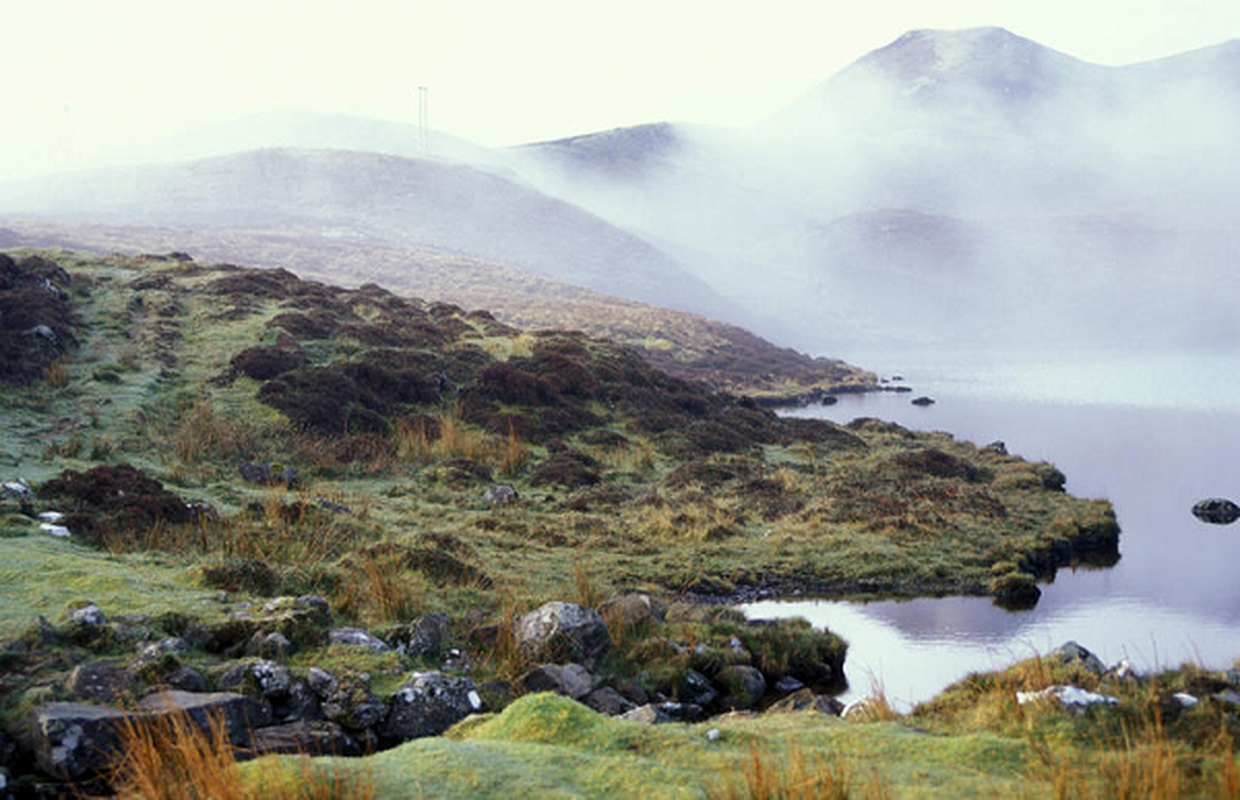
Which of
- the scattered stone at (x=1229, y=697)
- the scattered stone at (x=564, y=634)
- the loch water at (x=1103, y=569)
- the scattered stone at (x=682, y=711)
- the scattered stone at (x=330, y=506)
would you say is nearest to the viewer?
the scattered stone at (x=1229, y=697)

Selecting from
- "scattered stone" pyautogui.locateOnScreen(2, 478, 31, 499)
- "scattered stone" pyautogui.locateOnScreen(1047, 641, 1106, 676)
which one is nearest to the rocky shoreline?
"scattered stone" pyautogui.locateOnScreen(1047, 641, 1106, 676)

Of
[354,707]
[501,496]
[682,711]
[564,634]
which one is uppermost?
[354,707]

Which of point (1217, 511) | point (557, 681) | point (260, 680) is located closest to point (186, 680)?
point (260, 680)

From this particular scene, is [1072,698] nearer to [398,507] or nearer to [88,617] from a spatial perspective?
[88,617]

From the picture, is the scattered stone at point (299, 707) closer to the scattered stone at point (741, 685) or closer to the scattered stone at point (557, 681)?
the scattered stone at point (557, 681)

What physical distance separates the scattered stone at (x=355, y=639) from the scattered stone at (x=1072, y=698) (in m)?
6.32

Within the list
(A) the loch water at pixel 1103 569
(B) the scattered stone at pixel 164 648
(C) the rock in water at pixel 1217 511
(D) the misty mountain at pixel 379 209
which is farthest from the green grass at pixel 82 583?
(D) the misty mountain at pixel 379 209

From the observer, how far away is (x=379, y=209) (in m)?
144

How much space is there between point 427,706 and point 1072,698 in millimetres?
5611

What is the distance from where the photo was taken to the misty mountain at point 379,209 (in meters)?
132

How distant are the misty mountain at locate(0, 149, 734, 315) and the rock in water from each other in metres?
110

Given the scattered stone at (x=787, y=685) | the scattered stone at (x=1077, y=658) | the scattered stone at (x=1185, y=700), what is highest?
the scattered stone at (x=1185, y=700)

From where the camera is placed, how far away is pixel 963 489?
1005 inches

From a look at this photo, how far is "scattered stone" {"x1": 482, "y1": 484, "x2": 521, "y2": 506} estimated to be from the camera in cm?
2041
